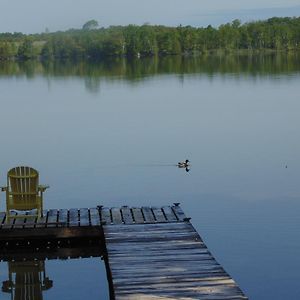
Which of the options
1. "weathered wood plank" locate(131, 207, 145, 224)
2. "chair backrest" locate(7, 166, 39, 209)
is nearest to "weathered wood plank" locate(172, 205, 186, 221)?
"weathered wood plank" locate(131, 207, 145, 224)

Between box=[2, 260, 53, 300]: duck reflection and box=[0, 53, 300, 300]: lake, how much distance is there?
0.51 ft

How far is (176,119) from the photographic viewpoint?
115 ft

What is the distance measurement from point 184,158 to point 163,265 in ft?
43.5

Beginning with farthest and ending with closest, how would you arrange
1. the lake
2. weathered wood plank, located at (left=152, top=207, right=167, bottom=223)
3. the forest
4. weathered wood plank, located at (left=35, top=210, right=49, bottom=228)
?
the forest < weathered wood plank, located at (left=152, top=207, right=167, bottom=223) < weathered wood plank, located at (left=35, top=210, right=49, bottom=228) < the lake

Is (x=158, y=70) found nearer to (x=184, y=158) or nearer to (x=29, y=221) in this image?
(x=184, y=158)

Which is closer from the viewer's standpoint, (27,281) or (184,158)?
(27,281)

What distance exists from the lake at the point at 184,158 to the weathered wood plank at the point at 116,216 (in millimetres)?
875

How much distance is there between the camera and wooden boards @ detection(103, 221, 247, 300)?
34.3ft

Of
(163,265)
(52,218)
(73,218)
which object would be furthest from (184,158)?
(163,265)

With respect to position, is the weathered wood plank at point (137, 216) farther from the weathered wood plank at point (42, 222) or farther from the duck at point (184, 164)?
the duck at point (184, 164)

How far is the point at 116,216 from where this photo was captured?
14.7 metres

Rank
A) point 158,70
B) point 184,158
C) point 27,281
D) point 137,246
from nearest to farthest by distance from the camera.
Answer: point 137,246, point 27,281, point 184,158, point 158,70

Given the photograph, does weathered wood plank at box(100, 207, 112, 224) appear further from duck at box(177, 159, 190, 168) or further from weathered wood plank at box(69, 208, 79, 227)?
duck at box(177, 159, 190, 168)

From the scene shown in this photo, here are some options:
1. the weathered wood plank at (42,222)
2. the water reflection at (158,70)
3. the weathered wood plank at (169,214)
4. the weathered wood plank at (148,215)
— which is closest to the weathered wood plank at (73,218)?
the weathered wood plank at (42,222)
